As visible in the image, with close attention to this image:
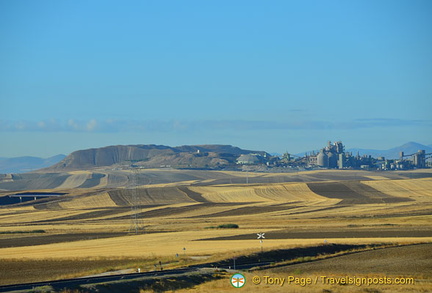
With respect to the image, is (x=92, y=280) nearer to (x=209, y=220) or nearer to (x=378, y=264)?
(x=378, y=264)

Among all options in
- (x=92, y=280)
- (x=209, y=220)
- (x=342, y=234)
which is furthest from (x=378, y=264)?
(x=209, y=220)

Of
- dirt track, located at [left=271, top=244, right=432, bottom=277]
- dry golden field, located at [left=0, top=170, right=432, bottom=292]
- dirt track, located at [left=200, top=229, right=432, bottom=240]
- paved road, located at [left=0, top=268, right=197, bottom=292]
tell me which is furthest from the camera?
dirt track, located at [left=200, top=229, right=432, bottom=240]

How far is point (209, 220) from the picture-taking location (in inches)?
3632

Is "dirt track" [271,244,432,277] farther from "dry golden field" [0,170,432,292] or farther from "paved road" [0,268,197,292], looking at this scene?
"paved road" [0,268,197,292]

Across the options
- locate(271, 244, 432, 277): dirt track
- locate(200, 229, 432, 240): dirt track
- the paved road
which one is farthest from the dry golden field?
the paved road

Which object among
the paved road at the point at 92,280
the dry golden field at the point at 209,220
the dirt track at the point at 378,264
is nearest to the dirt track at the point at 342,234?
the dry golden field at the point at 209,220

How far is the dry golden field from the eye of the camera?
5631 centimetres

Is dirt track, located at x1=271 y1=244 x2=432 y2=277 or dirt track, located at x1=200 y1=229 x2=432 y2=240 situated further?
dirt track, located at x1=200 y1=229 x2=432 y2=240

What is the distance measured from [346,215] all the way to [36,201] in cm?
6943

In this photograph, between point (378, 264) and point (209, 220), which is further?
point (209, 220)

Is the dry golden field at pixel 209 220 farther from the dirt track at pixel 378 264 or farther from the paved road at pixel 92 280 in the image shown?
the paved road at pixel 92 280

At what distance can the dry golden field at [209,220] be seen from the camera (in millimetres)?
56312

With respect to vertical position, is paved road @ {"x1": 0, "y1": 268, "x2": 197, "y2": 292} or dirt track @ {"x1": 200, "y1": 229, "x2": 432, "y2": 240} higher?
dirt track @ {"x1": 200, "y1": 229, "x2": 432, "y2": 240}

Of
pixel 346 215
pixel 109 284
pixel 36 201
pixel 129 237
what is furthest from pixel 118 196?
pixel 109 284
